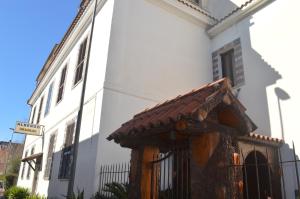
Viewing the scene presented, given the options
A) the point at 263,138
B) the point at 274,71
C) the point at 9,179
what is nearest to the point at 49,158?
the point at 263,138

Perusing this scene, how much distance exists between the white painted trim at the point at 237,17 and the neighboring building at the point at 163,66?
35 mm

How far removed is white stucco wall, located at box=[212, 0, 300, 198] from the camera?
303 inches

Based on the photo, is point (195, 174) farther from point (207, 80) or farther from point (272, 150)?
point (207, 80)

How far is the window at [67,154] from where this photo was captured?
31.7 feet

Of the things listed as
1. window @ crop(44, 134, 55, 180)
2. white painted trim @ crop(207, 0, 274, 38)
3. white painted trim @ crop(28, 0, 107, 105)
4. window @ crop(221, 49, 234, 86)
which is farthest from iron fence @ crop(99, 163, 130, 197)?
white painted trim @ crop(207, 0, 274, 38)

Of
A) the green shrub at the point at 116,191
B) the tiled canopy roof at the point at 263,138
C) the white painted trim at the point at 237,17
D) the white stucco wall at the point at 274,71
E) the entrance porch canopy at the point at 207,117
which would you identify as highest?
the white painted trim at the point at 237,17

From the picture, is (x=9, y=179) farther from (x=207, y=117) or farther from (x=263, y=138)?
(x=207, y=117)

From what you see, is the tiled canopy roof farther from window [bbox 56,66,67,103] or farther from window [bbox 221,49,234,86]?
window [bbox 56,66,67,103]

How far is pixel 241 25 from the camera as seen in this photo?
10180 mm

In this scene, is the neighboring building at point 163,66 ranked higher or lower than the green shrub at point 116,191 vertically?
higher

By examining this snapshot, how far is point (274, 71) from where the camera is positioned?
8.45 m

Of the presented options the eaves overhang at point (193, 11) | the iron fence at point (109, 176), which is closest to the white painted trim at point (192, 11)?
the eaves overhang at point (193, 11)

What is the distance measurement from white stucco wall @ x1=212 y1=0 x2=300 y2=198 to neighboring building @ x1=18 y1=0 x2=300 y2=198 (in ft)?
0.10

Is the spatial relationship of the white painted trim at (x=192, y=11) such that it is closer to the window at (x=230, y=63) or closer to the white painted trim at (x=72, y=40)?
the window at (x=230, y=63)
